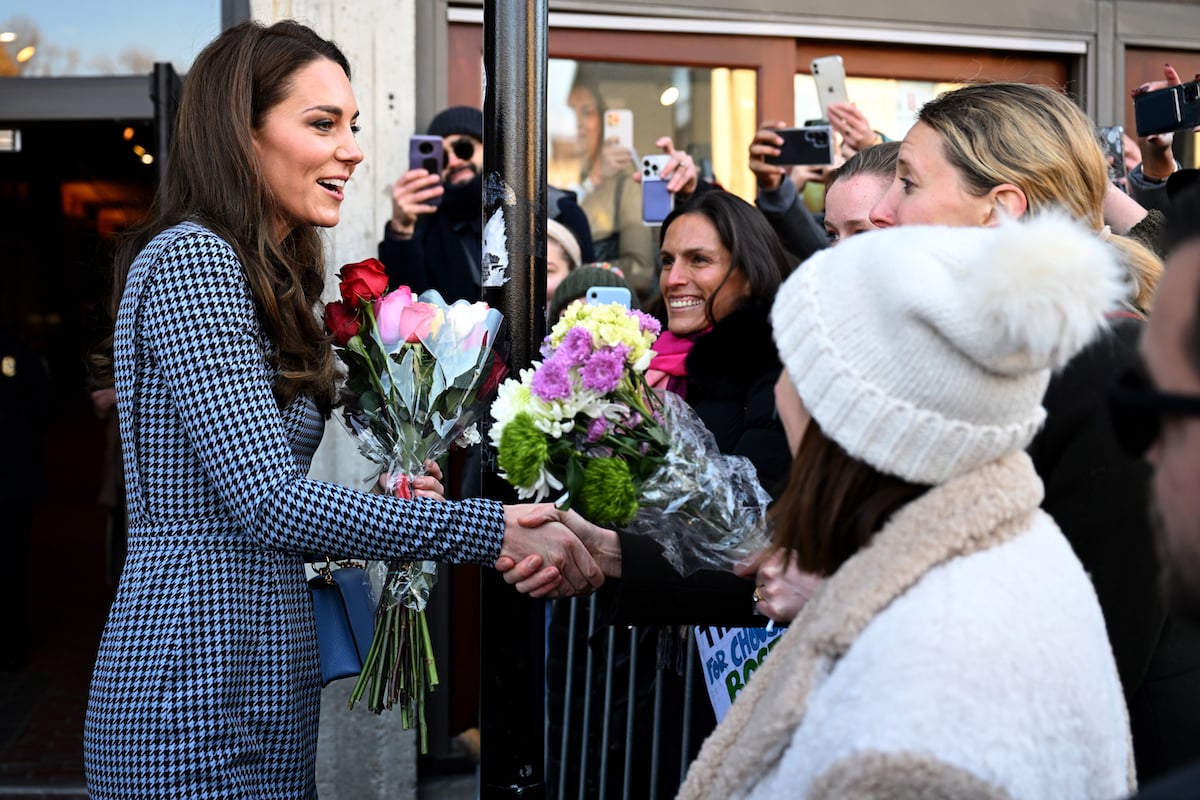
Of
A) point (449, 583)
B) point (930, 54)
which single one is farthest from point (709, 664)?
point (930, 54)

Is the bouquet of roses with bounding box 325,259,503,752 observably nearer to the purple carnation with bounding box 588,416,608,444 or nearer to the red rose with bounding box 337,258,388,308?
the red rose with bounding box 337,258,388,308

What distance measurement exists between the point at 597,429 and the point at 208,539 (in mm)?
775

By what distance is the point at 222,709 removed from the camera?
7.35ft

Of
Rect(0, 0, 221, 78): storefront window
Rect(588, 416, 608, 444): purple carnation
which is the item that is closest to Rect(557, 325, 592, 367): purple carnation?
Rect(588, 416, 608, 444): purple carnation

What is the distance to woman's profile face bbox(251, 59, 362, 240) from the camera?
102 inches

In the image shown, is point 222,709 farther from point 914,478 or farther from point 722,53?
point 722,53

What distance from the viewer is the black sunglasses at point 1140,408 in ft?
3.57

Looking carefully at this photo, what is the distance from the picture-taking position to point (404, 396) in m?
2.55

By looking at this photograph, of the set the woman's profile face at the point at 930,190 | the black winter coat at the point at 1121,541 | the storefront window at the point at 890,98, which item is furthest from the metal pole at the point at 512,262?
the storefront window at the point at 890,98

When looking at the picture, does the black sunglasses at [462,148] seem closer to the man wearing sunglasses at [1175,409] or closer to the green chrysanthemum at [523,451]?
the green chrysanthemum at [523,451]

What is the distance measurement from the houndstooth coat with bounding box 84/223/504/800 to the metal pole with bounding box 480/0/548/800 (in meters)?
0.22

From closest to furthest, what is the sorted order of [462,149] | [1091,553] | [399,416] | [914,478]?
[914,478] < [1091,553] < [399,416] < [462,149]

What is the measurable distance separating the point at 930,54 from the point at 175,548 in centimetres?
466

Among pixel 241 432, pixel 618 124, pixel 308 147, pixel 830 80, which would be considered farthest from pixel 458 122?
pixel 241 432
